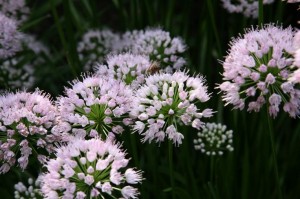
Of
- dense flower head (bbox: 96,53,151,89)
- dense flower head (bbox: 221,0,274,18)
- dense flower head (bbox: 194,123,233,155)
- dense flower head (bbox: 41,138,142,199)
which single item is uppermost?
dense flower head (bbox: 221,0,274,18)

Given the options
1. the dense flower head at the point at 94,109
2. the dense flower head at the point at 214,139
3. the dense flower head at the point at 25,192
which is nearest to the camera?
the dense flower head at the point at 94,109

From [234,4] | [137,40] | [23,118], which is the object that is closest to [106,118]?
[23,118]

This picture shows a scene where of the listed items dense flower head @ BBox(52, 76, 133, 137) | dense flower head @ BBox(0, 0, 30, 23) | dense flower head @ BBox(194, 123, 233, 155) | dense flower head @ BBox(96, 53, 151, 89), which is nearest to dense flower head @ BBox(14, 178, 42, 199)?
dense flower head @ BBox(52, 76, 133, 137)

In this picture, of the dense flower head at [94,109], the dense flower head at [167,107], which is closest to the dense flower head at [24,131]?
the dense flower head at [94,109]

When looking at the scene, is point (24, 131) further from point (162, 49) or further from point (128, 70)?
point (162, 49)

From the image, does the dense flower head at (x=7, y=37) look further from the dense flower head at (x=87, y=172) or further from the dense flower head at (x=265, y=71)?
the dense flower head at (x=265, y=71)

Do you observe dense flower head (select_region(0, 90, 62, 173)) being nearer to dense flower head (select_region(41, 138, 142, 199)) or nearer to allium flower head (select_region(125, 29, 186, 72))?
dense flower head (select_region(41, 138, 142, 199))

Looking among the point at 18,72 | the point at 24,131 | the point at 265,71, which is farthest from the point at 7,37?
the point at 265,71
